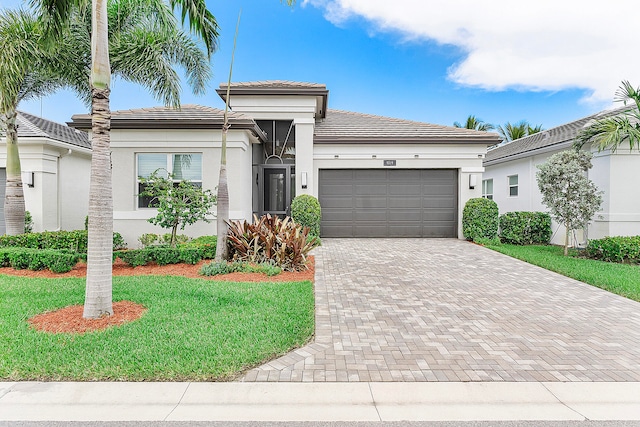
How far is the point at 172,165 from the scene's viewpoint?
11.1 meters

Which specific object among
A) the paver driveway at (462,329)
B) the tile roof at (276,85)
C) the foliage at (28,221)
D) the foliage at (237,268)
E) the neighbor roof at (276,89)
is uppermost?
the tile roof at (276,85)

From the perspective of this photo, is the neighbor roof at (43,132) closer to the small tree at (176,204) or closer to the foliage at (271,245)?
the small tree at (176,204)

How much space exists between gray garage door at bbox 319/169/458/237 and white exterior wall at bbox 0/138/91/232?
9825 mm

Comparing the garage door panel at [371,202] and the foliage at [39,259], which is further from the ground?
the garage door panel at [371,202]

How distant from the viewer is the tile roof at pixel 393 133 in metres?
13.1

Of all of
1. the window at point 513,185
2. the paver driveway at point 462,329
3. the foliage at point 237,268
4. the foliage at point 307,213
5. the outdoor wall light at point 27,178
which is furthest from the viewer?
the window at point 513,185

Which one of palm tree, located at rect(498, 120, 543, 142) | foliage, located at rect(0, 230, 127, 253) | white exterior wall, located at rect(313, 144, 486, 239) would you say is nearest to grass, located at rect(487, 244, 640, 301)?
white exterior wall, located at rect(313, 144, 486, 239)

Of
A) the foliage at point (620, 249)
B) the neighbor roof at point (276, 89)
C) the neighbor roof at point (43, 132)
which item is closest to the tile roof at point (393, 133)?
the neighbor roof at point (276, 89)

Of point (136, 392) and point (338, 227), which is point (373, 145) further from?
point (136, 392)

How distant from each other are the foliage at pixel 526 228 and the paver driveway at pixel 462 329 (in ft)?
15.7

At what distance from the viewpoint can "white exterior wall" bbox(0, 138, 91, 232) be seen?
12195 mm

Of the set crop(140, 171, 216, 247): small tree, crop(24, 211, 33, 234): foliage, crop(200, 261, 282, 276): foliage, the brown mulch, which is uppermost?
crop(140, 171, 216, 247): small tree

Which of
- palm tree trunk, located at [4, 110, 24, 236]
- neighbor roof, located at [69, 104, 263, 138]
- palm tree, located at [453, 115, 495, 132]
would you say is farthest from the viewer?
palm tree, located at [453, 115, 495, 132]

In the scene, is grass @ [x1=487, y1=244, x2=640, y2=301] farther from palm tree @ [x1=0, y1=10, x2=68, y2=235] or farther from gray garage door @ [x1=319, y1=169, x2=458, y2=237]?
palm tree @ [x1=0, y1=10, x2=68, y2=235]
